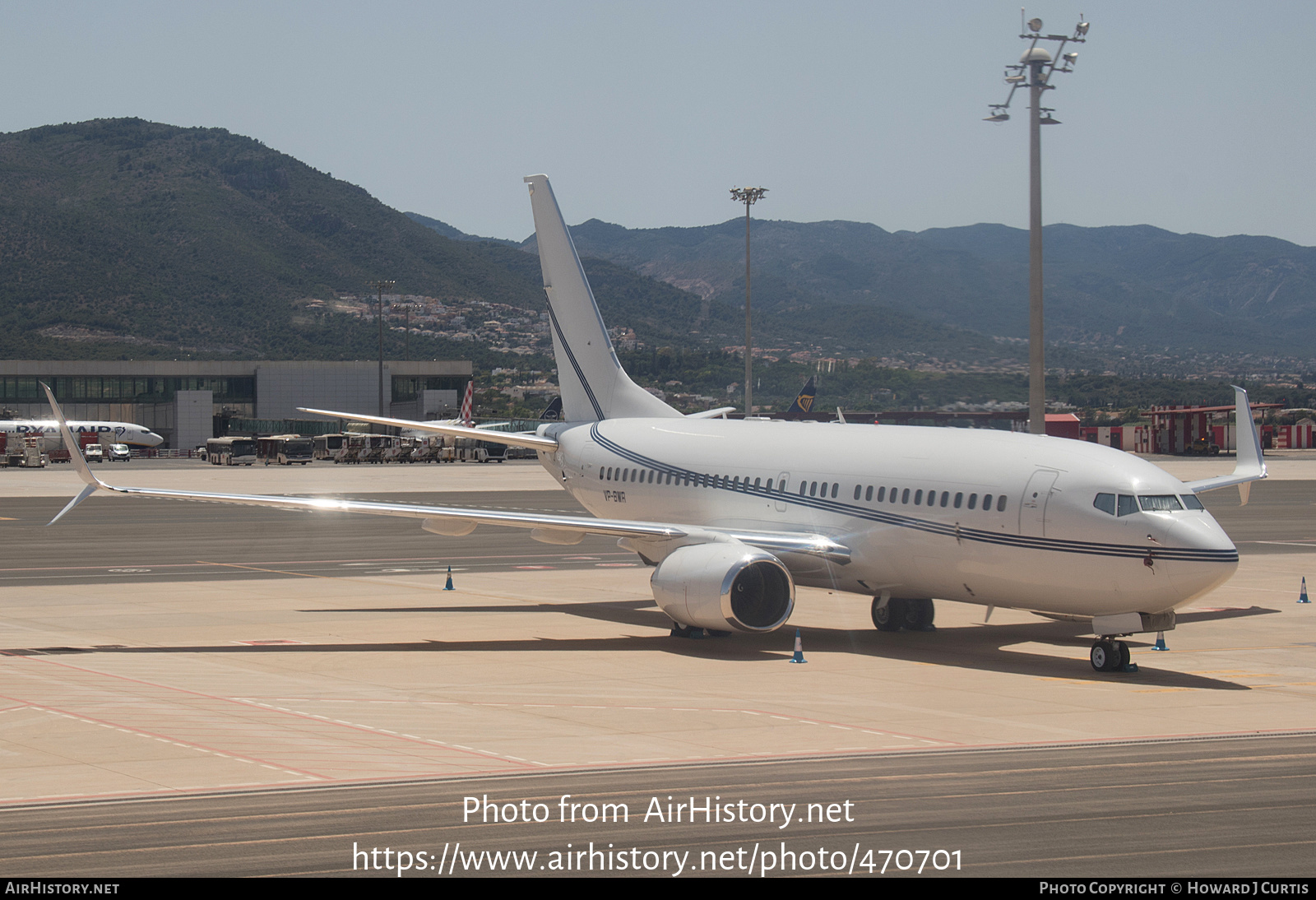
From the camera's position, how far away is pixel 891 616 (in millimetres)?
30812

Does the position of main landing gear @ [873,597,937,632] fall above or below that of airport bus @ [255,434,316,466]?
above

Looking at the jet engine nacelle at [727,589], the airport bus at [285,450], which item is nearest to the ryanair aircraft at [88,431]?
the airport bus at [285,450]

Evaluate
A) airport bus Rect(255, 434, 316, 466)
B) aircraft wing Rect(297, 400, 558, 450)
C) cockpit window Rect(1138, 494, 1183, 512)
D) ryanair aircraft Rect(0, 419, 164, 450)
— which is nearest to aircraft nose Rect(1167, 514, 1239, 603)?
cockpit window Rect(1138, 494, 1183, 512)

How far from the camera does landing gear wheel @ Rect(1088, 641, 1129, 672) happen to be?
25109mm

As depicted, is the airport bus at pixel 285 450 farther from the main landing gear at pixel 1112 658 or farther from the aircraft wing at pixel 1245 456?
the main landing gear at pixel 1112 658

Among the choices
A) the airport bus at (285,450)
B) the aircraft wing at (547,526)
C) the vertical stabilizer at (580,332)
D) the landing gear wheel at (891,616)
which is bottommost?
the airport bus at (285,450)

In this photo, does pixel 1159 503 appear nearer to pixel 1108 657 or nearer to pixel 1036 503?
pixel 1036 503

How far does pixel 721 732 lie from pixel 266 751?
6191 millimetres

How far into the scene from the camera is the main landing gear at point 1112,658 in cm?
2511

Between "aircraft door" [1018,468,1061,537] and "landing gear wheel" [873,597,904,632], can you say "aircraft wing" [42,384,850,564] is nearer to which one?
"landing gear wheel" [873,597,904,632]

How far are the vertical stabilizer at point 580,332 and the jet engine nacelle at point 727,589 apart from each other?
10.8 meters

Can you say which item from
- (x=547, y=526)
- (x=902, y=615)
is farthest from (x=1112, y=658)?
(x=547, y=526)

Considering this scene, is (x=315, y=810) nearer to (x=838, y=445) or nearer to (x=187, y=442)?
(x=838, y=445)

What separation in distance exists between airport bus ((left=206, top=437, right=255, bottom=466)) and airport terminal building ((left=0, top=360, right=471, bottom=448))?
48.3 meters
